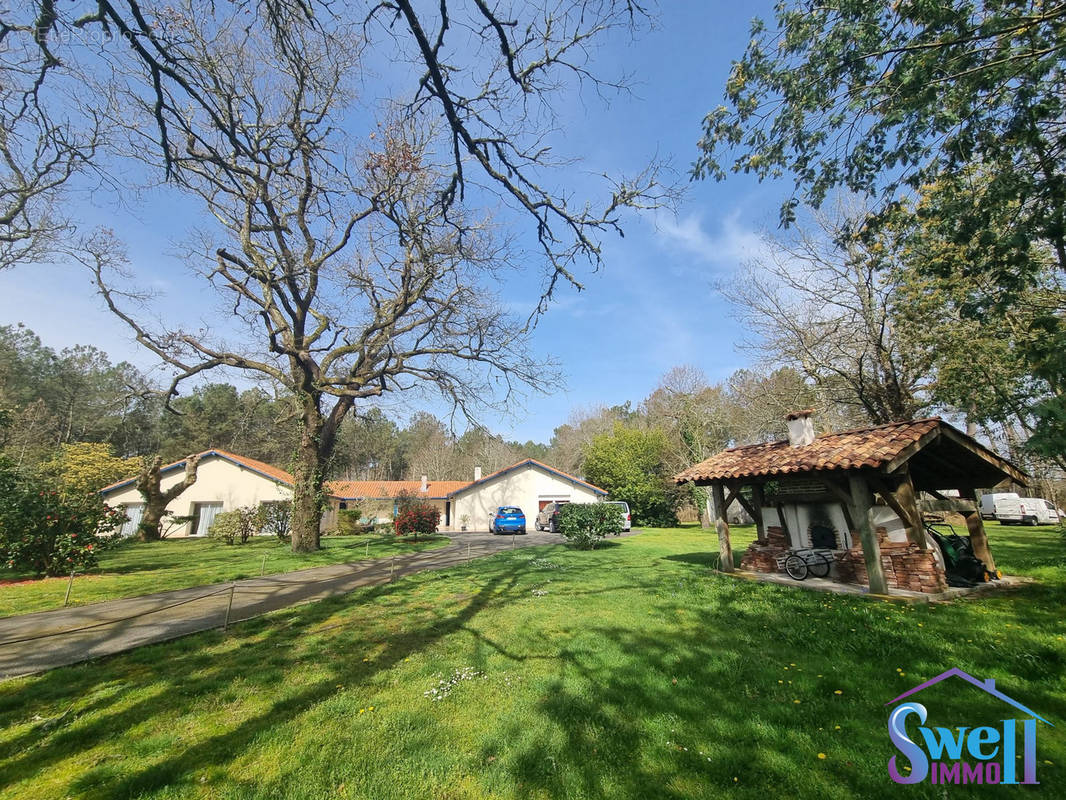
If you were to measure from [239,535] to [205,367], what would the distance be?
40.3 feet

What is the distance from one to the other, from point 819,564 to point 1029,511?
30.9m

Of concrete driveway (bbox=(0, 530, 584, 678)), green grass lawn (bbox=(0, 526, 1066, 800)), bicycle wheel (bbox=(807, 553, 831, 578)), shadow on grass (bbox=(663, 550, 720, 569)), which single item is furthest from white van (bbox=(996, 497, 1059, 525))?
concrete driveway (bbox=(0, 530, 584, 678))

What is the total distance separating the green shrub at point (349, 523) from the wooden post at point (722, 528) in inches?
970

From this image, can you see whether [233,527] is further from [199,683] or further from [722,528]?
[722,528]

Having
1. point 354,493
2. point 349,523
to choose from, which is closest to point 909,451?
point 349,523

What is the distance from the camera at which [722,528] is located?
36.7ft

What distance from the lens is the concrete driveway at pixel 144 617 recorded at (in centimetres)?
572

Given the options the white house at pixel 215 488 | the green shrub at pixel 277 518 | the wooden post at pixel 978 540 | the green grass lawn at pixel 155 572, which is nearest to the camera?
the green grass lawn at pixel 155 572

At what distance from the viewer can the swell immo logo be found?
3.05 m

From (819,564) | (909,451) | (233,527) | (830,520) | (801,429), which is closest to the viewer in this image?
(909,451)

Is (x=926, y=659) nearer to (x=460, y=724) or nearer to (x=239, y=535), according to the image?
(x=460, y=724)

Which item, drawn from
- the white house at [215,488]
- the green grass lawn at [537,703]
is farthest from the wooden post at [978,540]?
the white house at [215,488]

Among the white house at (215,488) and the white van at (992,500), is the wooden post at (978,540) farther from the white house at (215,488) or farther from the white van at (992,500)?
the white house at (215,488)

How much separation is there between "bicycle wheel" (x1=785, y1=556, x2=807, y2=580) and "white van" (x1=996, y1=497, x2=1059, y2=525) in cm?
3068
